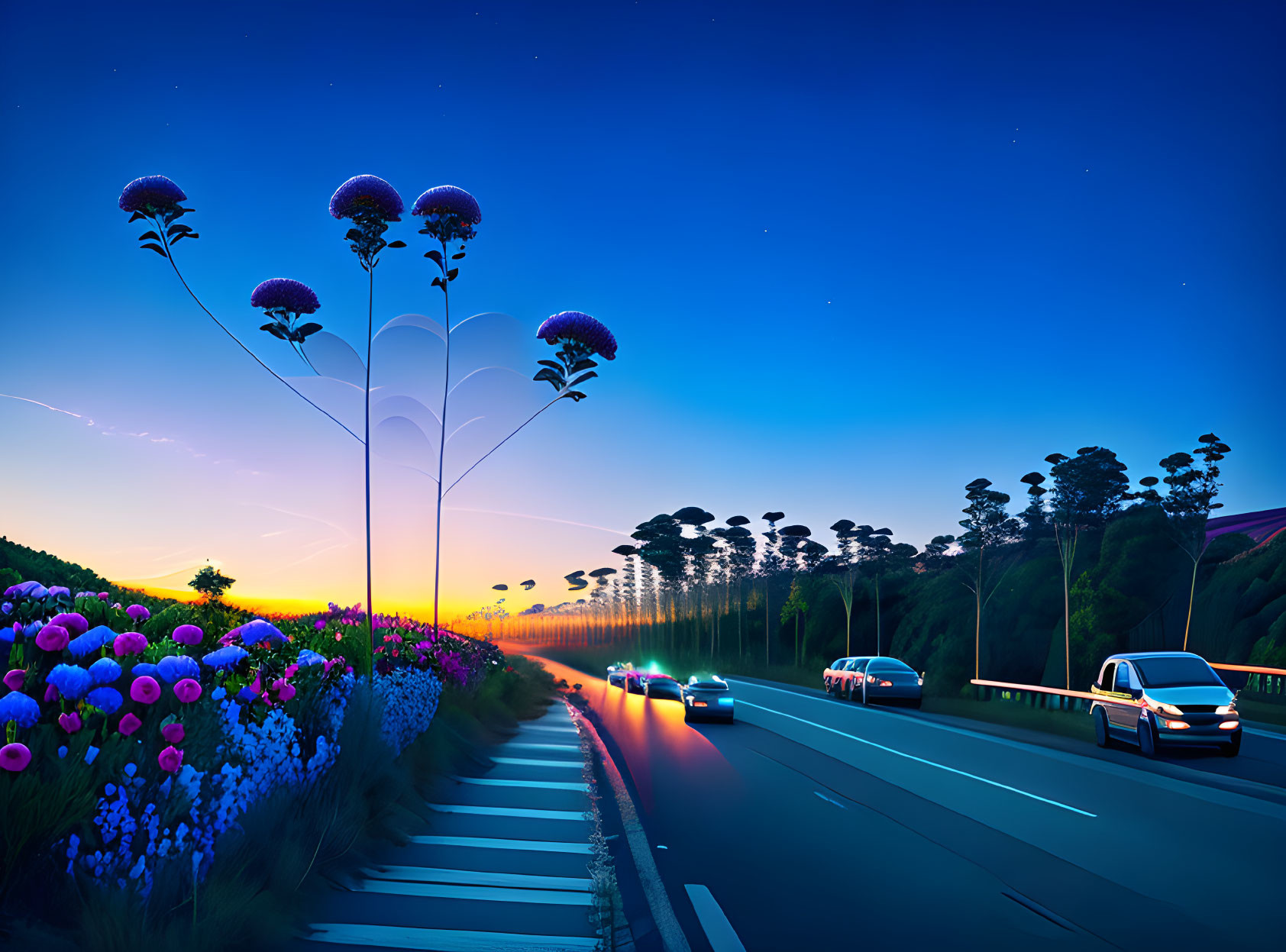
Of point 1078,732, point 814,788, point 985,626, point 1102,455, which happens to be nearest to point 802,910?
point 814,788

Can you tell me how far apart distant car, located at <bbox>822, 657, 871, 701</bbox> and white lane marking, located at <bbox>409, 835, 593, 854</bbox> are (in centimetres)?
2465

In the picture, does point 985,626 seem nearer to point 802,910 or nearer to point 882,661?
point 882,661

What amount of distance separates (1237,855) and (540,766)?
8450 mm

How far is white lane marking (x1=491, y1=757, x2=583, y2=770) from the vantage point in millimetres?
12664

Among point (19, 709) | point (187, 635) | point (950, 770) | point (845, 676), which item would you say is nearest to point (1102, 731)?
point (950, 770)

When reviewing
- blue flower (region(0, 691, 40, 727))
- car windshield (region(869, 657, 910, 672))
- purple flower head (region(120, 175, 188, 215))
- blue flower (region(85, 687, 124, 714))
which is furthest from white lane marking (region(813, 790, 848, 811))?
car windshield (region(869, 657, 910, 672))

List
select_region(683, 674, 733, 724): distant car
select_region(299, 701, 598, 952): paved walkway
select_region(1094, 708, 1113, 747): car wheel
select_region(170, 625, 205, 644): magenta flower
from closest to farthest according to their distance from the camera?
select_region(299, 701, 598, 952): paved walkway, select_region(170, 625, 205, 644): magenta flower, select_region(1094, 708, 1113, 747): car wheel, select_region(683, 674, 733, 724): distant car

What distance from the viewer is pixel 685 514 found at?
11331 cm

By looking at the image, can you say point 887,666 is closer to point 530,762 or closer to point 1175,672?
point 1175,672

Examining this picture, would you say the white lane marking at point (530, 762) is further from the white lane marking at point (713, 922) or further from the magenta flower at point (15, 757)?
the magenta flower at point (15, 757)

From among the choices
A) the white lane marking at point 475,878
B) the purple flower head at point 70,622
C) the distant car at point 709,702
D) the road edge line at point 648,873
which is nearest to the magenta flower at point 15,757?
the purple flower head at point 70,622

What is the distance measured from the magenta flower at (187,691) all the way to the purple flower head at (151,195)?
24.8ft

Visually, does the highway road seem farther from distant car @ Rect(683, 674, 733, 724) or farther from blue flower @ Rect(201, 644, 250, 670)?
distant car @ Rect(683, 674, 733, 724)

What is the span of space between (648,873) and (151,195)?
30.8ft
